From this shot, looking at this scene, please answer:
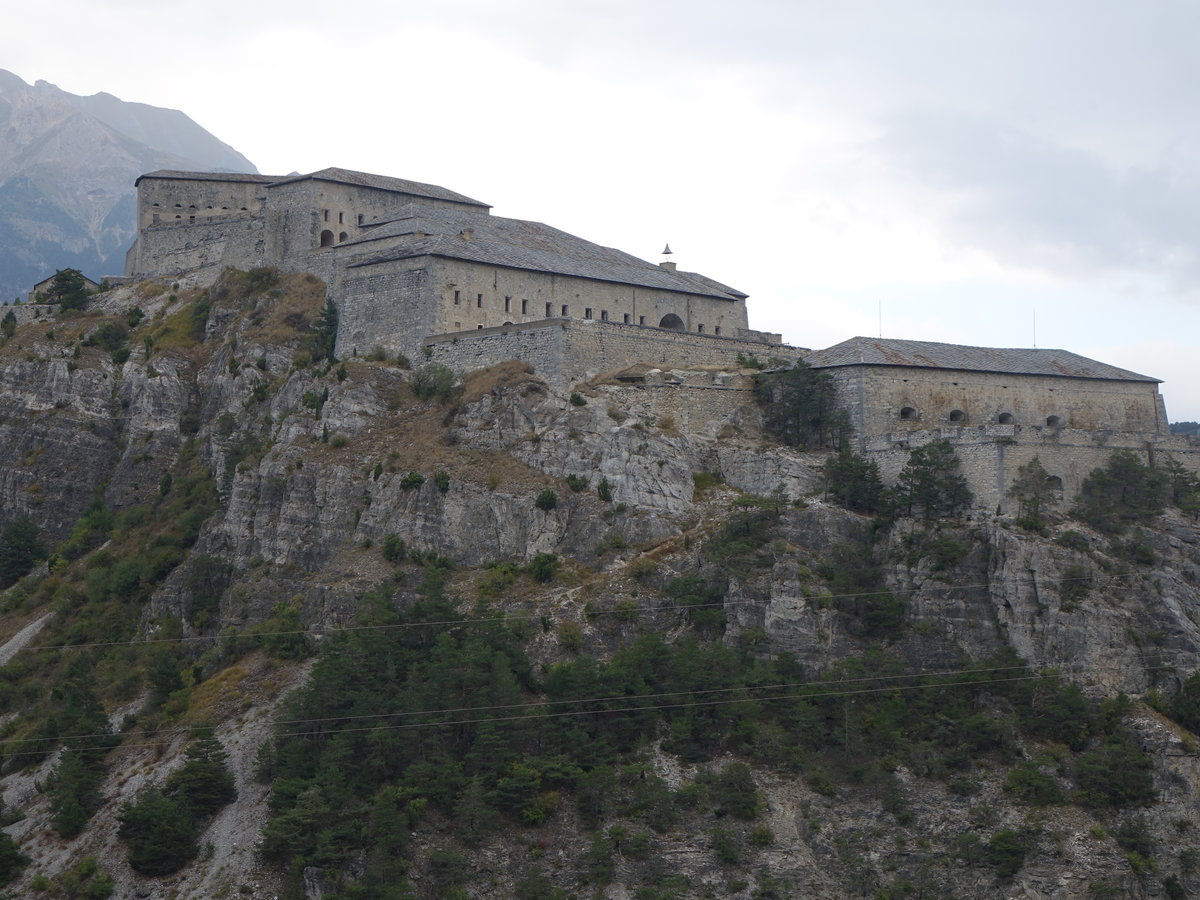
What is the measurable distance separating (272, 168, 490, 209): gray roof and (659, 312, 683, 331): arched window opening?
1698cm

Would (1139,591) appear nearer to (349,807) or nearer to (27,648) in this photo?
(349,807)

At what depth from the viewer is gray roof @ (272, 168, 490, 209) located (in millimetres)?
103000

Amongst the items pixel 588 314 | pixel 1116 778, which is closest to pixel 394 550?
pixel 588 314

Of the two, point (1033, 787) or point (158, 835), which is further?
point (1033, 787)

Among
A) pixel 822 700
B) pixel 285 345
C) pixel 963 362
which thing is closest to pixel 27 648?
pixel 285 345

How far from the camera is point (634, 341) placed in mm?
89062

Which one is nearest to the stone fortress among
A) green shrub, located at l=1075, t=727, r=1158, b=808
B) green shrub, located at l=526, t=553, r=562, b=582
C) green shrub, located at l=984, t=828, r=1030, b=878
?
green shrub, located at l=526, t=553, r=562, b=582

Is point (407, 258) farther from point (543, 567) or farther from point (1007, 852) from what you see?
point (1007, 852)

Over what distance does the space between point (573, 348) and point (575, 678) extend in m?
21.1

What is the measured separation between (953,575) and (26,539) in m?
52.6

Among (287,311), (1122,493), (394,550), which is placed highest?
(287,311)

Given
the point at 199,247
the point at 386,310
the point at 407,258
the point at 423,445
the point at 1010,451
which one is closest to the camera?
the point at 1010,451

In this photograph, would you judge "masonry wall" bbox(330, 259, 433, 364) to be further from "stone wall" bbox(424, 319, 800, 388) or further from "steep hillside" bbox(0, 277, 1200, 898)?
"steep hillside" bbox(0, 277, 1200, 898)

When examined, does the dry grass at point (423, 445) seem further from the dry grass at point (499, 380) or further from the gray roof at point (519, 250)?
the gray roof at point (519, 250)
